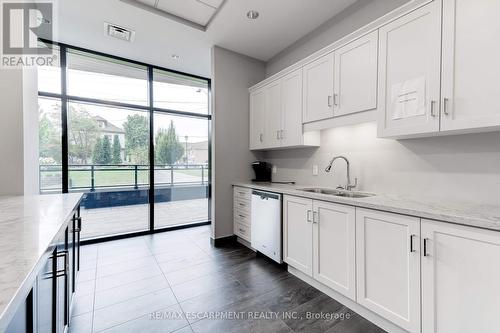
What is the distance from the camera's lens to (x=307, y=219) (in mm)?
2180

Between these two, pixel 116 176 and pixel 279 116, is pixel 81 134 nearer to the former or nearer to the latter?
pixel 116 176

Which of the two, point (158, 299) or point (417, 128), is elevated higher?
point (417, 128)

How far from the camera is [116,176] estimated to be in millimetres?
3627

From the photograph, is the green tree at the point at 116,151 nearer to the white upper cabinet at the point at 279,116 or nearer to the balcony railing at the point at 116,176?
the balcony railing at the point at 116,176

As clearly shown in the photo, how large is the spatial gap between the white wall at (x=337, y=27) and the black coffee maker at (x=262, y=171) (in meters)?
1.59

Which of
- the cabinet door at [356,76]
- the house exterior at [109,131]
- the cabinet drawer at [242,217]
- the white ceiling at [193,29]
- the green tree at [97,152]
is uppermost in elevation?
the white ceiling at [193,29]

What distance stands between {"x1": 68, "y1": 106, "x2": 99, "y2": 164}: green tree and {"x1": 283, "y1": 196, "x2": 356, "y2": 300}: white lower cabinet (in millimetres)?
3108

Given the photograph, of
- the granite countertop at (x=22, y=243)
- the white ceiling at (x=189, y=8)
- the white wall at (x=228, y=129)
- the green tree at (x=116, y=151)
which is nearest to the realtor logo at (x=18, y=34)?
the white ceiling at (x=189, y=8)

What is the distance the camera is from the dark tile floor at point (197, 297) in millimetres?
1665

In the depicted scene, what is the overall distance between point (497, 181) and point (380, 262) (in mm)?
989

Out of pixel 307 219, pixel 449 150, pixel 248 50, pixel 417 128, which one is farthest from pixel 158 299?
pixel 248 50

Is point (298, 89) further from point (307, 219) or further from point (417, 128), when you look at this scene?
point (307, 219)

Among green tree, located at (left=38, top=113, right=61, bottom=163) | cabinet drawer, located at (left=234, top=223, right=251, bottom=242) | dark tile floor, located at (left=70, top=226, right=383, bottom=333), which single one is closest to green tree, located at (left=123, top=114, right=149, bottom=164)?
green tree, located at (left=38, top=113, right=61, bottom=163)

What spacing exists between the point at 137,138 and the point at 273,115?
7.74 ft
